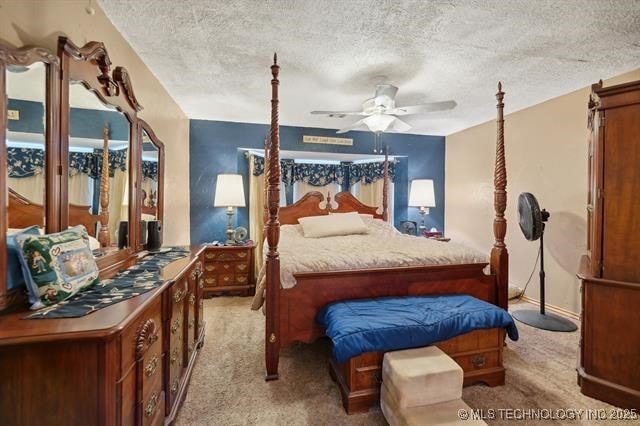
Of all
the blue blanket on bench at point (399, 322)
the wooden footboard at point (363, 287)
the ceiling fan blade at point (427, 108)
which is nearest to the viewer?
the blue blanket on bench at point (399, 322)

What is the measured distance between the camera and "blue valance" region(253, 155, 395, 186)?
4574 mm

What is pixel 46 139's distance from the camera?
121 cm

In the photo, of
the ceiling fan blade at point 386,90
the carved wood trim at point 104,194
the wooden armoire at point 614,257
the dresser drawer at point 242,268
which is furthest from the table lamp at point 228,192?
the wooden armoire at point 614,257

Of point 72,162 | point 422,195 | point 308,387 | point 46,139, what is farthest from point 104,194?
point 422,195

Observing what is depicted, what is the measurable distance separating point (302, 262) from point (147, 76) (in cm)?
214

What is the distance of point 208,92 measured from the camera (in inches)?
120

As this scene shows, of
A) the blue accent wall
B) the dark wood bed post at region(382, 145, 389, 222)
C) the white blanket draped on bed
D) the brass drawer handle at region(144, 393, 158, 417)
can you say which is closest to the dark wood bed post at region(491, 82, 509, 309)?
the white blanket draped on bed

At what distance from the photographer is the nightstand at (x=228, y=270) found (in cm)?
357

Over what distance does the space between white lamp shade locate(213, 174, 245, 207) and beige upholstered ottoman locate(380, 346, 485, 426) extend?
274 cm

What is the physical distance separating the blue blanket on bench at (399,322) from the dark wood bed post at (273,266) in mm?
328

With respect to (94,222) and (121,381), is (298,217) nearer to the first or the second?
(94,222)

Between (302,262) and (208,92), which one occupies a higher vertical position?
(208,92)

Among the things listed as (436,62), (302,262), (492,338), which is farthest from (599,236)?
(302,262)

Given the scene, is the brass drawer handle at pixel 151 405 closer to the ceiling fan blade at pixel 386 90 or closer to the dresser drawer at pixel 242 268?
the dresser drawer at pixel 242 268
